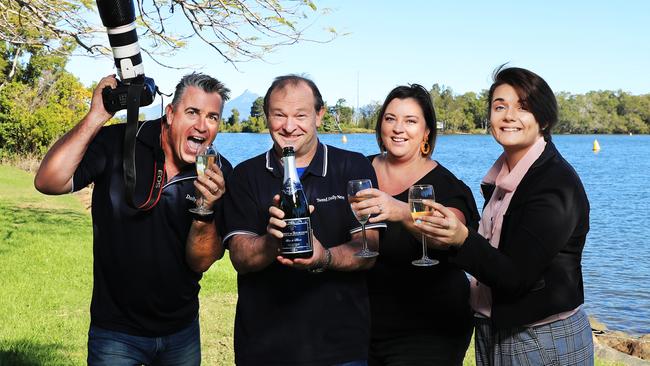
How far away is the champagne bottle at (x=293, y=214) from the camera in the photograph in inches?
125

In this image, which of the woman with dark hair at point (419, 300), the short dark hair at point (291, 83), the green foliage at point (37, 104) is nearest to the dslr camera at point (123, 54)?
the short dark hair at point (291, 83)

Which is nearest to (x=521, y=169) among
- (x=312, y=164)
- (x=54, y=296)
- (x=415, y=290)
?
A: (x=415, y=290)

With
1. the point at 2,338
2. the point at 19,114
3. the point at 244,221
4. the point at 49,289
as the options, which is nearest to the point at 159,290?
the point at 244,221

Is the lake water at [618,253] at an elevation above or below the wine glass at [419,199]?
below

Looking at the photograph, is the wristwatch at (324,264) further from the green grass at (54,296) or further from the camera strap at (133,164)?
the green grass at (54,296)

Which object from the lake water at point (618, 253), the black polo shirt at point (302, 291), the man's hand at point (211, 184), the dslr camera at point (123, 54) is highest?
the dslr camera at point (123, 54)

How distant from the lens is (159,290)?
4035 millimetres

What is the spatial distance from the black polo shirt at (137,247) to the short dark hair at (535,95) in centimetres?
172

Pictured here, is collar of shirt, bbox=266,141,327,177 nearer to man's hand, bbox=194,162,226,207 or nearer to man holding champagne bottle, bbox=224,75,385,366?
man holding champagne bottle, bbox=224,75,385,366

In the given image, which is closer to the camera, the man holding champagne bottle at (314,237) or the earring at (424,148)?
the man holding champagne bottle at (314,237)

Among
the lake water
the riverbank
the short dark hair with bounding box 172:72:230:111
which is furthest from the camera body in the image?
the lake water

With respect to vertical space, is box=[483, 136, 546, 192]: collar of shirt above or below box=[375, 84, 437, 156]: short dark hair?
below

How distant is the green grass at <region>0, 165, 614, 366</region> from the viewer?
7.12 metres

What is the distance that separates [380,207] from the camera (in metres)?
3.33
